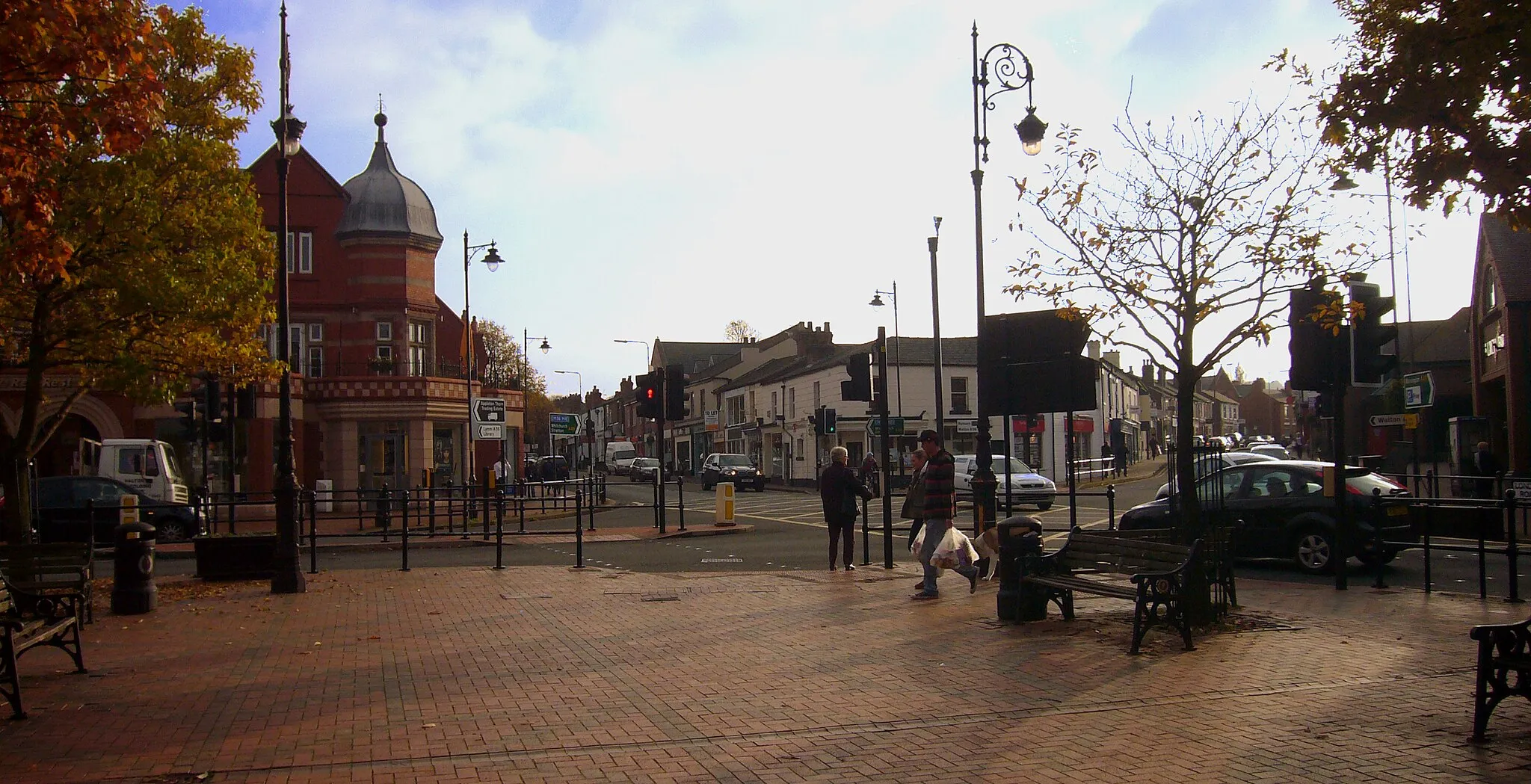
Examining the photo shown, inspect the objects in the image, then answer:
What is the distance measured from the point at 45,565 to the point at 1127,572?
9.31 metres

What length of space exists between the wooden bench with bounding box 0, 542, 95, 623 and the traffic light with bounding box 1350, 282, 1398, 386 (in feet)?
39.3

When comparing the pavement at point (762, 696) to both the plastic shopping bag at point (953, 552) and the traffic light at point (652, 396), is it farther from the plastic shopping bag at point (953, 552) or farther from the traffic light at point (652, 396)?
the traffic light at point (652, 396)

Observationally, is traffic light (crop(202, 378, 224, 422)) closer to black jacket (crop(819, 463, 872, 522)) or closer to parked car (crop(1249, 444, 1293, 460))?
black jacket (crop(819, 463, 872, 522))

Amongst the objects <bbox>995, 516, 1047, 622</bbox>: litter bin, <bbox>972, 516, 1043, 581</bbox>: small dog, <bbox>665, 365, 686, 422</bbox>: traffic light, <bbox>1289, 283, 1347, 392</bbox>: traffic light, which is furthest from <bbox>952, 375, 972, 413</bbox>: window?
<bbox>995, 516, 1047, 622</bbox>: litter bin

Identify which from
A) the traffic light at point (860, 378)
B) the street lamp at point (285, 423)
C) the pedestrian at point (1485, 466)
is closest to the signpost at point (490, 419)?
the street lamp at point (285, 423)

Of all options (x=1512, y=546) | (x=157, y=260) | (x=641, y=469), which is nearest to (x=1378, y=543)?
(x=1512, y=546)

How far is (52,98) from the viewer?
813 cm

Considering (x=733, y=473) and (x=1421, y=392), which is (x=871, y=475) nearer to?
(x=733, y=473)

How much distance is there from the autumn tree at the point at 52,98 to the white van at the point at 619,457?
62706mm

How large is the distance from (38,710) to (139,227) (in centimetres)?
708

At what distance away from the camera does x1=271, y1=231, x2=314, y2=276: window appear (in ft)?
130

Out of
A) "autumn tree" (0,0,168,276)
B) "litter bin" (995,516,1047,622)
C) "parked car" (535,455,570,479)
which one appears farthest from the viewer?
"parked car" (535,455,570,479)

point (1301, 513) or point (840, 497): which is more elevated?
point (840, 497)

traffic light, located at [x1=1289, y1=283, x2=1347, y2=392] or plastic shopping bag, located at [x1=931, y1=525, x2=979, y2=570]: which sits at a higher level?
traffic light, located at [x1=1289, y1=283, x2=1347, y2=392]
